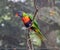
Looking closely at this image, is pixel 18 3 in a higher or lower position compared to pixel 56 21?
higher

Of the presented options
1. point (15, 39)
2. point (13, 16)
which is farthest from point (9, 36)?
point (13, 16)

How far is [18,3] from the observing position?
2961mm

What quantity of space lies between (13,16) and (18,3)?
21cm

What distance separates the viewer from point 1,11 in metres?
2.94

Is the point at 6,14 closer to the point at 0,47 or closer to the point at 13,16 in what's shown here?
the point at 13,16

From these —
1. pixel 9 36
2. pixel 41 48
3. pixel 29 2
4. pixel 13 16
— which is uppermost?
pixel 29 2

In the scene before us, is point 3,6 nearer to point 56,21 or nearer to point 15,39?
point 15,39

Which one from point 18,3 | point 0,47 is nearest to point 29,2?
point 18,3

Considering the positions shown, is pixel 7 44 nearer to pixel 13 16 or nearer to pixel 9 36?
pixel 9 36

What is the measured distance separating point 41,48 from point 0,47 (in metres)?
0.61

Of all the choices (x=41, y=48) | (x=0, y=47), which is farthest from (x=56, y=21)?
(x=0, y=47)

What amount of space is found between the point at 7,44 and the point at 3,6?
0.57 metres

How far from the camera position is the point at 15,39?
10.0 ft

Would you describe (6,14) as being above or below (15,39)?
above
